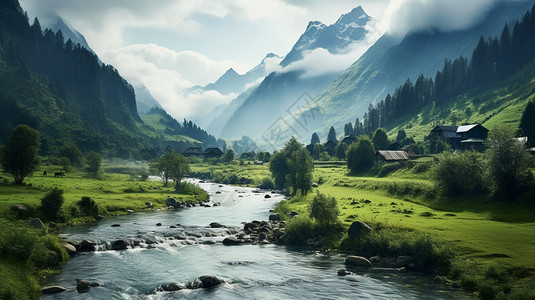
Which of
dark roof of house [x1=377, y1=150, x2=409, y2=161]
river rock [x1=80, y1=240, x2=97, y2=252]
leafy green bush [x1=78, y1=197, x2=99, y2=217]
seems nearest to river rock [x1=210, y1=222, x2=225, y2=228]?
river rock [x1=80, y1=240, x2=97, y2=252]

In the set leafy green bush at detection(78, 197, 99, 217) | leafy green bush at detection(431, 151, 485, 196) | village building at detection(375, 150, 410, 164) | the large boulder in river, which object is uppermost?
village building at detection(375, 150, 410, 164)

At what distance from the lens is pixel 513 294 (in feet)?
101

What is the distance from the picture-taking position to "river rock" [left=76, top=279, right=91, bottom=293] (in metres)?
36.7

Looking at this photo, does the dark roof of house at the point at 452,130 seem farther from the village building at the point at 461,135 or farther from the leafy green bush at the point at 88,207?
the leafy green bush at the point at 88,207

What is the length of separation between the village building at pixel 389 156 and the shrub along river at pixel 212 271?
9438 centimetres

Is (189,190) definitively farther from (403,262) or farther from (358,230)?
(403,262)

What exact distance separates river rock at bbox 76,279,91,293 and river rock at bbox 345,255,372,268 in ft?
107

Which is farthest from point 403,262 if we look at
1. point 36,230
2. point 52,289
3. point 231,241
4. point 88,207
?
point 88,207

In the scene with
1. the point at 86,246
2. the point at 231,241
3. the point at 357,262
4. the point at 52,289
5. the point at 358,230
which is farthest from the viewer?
the point at 231,241

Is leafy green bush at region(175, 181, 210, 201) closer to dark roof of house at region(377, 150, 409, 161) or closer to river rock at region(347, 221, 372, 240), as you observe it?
dark roof of house at region(377, 150, 409, 161)

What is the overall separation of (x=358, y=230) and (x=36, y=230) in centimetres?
4657

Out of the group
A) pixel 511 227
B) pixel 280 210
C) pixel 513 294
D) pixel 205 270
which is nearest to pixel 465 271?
pixel 513 294

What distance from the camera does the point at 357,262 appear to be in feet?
156

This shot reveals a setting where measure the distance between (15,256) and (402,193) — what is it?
79.8 m
